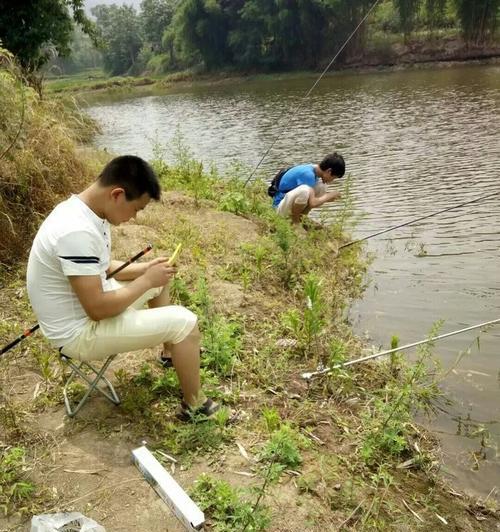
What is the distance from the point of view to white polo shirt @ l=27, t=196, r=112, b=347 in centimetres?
271

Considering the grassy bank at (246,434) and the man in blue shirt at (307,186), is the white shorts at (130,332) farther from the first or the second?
the man in blue shirt at (307,186)

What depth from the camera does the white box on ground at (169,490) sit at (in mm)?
2467

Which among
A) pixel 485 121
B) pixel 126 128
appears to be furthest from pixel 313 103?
pixel 485 121

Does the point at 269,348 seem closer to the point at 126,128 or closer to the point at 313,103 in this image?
the point at 126,128

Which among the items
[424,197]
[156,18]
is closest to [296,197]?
[424,197]

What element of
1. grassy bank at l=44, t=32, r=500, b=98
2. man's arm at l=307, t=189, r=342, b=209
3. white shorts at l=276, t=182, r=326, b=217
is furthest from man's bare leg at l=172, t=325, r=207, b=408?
grassy bank at l=44, t=32, r=500, b=98

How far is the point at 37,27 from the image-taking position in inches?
569

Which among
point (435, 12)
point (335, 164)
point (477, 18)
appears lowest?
point (335, 164)

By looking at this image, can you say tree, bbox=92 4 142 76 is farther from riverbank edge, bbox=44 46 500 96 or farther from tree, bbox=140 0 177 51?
riverbank edge, bbox=44 46 500 96

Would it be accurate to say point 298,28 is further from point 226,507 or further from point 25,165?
point 226,507

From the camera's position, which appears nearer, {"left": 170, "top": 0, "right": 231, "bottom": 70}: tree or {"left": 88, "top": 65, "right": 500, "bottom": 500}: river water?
{"left": 88, "top": 65, "right": 500, "bottom": 500}: river water

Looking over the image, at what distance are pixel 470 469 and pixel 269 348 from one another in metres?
1.69

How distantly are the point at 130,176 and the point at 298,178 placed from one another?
448 cm

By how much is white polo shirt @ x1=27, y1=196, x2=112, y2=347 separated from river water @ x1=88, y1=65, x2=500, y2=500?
2602 mm
